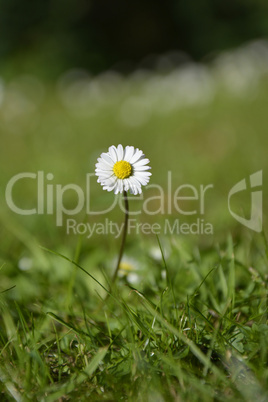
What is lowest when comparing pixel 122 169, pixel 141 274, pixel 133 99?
pixel 141 274

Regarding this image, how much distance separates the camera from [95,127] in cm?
372

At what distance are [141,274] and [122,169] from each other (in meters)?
0.41

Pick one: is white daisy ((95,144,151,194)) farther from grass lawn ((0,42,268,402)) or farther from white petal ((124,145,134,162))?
grass lawn ((0,42,268,402))

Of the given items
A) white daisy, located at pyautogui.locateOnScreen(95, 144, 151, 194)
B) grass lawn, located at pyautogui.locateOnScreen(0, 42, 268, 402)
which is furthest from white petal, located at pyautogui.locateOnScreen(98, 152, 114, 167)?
grass lawn, located at pyautogui.locateOnScreen(0, 42, 268, 402)

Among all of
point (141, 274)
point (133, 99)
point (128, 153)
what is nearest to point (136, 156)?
point (128, 153)

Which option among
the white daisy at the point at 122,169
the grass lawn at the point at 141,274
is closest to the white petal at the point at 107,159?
the white daisy at the point at 122,169

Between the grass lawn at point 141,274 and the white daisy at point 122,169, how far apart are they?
0.20 m

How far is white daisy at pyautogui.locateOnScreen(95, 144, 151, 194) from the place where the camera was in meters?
1.02

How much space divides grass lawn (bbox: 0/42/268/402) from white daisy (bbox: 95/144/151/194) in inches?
7.9

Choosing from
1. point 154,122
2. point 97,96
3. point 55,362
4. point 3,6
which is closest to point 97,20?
point 3,6

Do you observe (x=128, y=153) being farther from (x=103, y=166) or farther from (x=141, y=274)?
(x=141, y=274)

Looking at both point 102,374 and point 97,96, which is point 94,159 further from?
point 97,96

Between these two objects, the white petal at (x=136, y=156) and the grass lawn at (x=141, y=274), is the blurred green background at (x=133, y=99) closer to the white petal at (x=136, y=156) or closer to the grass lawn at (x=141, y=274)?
the grass lawn at (x=141, y=274)

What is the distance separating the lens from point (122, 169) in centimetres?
102
